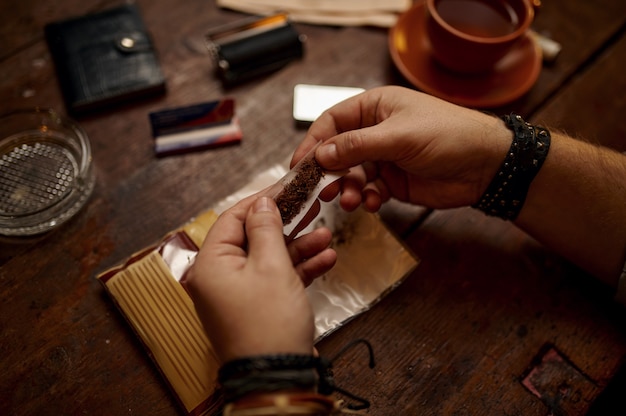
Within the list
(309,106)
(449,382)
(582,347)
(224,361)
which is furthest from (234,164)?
(582,347)

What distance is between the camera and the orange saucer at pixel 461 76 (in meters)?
0.97

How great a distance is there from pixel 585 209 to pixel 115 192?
87 cm

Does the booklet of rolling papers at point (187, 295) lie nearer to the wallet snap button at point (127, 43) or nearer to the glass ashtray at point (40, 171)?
the glass ashtray at point (40, 171)

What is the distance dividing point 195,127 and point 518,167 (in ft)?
2.07

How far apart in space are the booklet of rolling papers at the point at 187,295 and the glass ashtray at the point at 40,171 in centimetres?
18

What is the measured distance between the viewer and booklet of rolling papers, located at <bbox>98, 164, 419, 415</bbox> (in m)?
0.69

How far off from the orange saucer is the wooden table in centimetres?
4

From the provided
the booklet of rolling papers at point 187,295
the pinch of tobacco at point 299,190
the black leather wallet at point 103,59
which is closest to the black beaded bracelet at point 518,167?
the booklet of rolling papers at point 187,295

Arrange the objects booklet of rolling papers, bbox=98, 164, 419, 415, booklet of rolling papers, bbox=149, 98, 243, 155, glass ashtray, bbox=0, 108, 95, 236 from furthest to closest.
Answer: booklet of rolling papers, bbox=149, 98, 243, 155 < glass ashtray, bbox=0, 108, 95, 236 < booklet of rolling papers, bbox=98, 164, 419, 415

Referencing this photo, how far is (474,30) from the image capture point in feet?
3.19

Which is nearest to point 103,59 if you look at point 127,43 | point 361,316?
point 127,43

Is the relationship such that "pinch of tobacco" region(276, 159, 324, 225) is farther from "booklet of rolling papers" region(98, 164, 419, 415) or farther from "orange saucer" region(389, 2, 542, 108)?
"orange saucer" region(389, 2, 542, 108)

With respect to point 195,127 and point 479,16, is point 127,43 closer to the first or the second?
point 195,127

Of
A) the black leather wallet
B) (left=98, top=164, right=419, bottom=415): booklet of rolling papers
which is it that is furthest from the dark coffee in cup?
the black leather wallet
